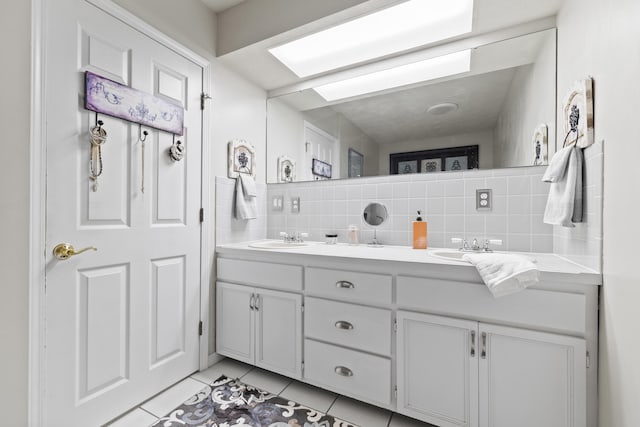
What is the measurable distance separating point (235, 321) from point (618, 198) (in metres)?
2.01

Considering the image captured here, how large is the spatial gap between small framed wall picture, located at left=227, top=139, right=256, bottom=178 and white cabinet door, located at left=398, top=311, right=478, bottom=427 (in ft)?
5.11

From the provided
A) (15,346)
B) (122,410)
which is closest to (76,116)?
(15,346)

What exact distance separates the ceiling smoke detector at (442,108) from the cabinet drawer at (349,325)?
1.36 meters

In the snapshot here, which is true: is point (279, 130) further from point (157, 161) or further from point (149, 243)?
point (149, 243)

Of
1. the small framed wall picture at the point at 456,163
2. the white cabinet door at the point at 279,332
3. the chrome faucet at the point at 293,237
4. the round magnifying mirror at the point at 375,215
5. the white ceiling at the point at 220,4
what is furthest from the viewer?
the chrome faucet at the point at 293,237

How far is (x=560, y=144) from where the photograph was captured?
4.83 ft

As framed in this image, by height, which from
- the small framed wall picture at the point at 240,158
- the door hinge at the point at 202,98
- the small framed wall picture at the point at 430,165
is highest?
the door hinge at the point at 202,98

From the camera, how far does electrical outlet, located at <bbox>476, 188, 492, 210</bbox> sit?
Result: 67.9 inches

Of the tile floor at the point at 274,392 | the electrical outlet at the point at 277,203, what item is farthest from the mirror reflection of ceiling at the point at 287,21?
the tile floor at the point at 274,392

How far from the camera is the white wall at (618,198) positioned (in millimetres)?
847

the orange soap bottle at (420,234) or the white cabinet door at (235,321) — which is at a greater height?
the orange soap bottle at (420,234)

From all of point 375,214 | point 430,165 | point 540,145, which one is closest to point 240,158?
point 375,214

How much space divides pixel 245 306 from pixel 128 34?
5.54 ft

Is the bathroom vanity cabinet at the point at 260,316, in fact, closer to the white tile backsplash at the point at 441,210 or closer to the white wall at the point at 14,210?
the white tile backsplash at the point at 441,210
